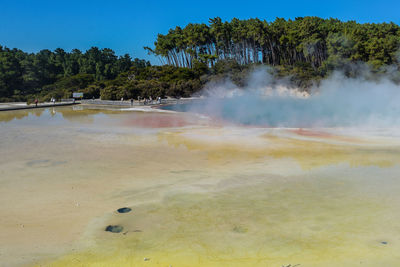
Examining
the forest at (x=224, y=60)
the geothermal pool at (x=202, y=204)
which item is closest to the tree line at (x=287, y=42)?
the forest at (x=224, y=60)

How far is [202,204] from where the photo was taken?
24.6 ft

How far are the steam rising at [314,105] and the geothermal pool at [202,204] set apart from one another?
7.34 metres

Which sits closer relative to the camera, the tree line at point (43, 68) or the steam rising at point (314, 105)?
the steam rising at point (314, 105)

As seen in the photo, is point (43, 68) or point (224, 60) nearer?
point (224, 60)

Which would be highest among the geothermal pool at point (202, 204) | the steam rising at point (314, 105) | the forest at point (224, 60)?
the forest at point (224, 60)

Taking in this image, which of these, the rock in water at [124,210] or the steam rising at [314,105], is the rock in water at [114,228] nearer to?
the rock in water at [124,210]

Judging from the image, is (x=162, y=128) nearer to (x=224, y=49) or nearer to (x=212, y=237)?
(x=212, y=237)

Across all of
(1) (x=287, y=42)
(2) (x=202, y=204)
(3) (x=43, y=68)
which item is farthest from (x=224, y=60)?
(2) (x=202, y=204)

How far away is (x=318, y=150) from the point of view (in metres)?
12.8

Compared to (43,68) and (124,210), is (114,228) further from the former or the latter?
(43,68)

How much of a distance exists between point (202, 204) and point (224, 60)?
2015 inches

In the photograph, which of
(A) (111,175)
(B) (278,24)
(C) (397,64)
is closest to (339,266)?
(A) (111,175)

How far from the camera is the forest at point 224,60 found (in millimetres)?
44000

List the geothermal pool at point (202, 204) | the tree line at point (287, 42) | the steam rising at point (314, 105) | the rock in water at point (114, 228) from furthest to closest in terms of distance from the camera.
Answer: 1. the tree line at point (287, 42)
2. the steam rising at point (314, 105)
3. the rock in water at point (114, 228)
4. the geothermal pool at point (202, 204)
